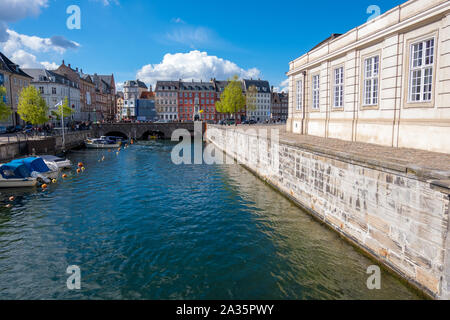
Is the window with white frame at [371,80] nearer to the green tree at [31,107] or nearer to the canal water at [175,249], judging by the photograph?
the canal water at [175,249]

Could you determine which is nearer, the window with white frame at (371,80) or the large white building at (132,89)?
the window with white frame at (371,80)

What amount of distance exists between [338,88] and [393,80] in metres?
6.15

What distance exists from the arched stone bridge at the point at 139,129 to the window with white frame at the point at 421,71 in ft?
197

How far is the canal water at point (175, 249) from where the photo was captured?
890 centimetres

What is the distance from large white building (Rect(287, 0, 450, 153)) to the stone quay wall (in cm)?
427

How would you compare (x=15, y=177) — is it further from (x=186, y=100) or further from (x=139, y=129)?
(x=186, y=100)

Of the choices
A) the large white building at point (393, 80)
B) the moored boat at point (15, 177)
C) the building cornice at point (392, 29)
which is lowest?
the moored boat at point (15, 177)

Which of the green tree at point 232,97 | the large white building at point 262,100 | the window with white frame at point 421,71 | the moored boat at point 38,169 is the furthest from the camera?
the large white building at point 262,100

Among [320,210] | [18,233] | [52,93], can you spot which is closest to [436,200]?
[320,210]

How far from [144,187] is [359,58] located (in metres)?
16.2

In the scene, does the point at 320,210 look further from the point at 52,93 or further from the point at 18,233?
the point at 52,93

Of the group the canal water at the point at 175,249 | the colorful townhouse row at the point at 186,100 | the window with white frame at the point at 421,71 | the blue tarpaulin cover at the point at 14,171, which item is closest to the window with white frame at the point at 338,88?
the window with white frame at the point at 421,71

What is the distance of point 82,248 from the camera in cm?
1176

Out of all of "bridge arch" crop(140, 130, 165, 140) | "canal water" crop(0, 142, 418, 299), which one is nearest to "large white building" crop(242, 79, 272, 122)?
"bridge arch" crop(140, 130, 165, 140)
